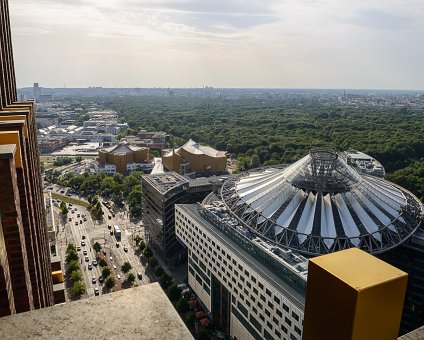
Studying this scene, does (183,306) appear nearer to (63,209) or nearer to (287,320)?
(287,320)

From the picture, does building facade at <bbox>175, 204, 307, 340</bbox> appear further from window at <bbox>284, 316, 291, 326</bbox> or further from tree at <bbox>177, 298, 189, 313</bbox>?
tree at <bbox>177, 298, 189, 313</bbox>

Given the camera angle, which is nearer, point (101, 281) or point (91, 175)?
point (101, 281)

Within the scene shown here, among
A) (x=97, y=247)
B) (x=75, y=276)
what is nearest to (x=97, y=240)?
(x=97, y=247)

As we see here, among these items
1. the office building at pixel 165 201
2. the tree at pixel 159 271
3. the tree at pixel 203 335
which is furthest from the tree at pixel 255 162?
the tree at pixel 203 335

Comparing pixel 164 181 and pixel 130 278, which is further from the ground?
pixel 164 181

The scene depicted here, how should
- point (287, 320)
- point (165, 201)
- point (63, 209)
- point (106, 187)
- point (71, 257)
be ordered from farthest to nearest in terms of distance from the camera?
point (106, 187)
point (63, 209)
point (71, 257)
point (165, 201)
point (287, 320)

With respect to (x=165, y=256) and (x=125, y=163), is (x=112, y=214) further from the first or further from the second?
(x=125, y=163)

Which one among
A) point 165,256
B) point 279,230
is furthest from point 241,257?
point 165,256
